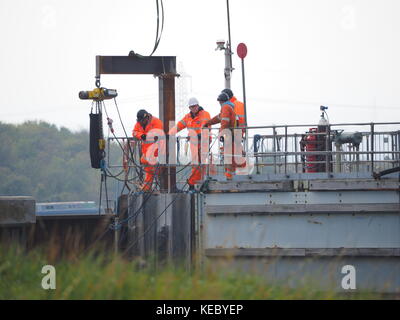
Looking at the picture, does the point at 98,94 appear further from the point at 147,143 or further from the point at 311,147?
the point at 311,147

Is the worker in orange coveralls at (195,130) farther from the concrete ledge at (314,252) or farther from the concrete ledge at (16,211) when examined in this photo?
the concrete ledge at (16,211)

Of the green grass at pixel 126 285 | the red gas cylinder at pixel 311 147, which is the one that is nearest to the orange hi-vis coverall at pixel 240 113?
the red gas cylinder at pixel 311 147

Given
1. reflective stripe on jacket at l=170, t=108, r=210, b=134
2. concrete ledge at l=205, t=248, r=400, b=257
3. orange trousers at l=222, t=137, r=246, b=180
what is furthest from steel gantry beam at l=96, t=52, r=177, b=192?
concrete ledge at l=205, t=248, r=400, b=257

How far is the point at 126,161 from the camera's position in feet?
63.9

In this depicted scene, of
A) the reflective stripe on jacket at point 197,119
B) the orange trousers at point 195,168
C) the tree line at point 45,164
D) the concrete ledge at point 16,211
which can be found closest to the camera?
the concrete ledge at point 16,211

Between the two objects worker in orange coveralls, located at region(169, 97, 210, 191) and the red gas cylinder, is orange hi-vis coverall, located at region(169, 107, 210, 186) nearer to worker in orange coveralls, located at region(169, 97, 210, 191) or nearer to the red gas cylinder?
worker in orange coveralls, located at region(169, 97, 210, 191)

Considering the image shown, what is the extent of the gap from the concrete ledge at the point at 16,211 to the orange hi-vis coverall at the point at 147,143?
396 centimetres

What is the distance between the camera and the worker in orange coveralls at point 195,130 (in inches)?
719

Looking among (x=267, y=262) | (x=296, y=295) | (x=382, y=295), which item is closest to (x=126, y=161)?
(x=267, y=262)

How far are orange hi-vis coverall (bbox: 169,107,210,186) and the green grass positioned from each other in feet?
18.8

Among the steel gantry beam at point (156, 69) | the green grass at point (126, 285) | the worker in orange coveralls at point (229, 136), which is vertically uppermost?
the steel gantry beam at point (156, 69)
